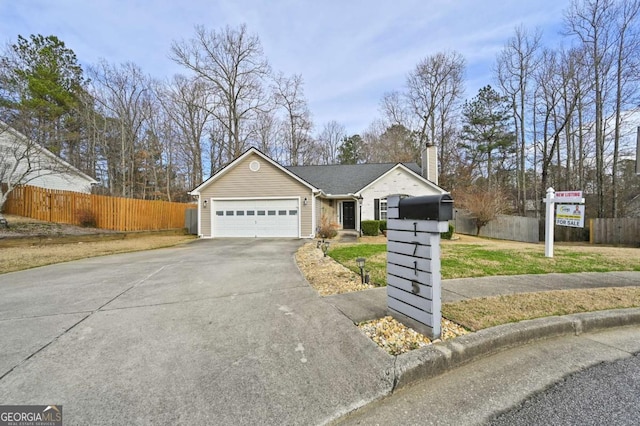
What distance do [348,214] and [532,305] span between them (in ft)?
48.6

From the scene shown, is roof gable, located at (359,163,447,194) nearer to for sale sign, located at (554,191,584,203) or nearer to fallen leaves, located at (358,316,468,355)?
for sale sign, located at (554,191,584,203)

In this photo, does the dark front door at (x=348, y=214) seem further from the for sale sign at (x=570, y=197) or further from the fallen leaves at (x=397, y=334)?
the fallen leaves at (x=397, y=334)

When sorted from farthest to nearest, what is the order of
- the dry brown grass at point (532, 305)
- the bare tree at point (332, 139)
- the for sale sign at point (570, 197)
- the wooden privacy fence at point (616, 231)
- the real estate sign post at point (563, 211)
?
the bare tree at point (332, 139)
the wooden privacy fence at point (616, 231)
the real estate sign post at point (563, 211)
the for sale sign at point (570, 197)
the dry brown grass at point (532, 305)

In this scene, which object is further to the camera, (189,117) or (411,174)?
(189,117)

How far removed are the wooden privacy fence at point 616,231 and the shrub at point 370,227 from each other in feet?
40.7

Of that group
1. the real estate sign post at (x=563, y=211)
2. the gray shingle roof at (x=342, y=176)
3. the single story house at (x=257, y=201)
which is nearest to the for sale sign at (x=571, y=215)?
the real estate sign post at (x=563, y=211)

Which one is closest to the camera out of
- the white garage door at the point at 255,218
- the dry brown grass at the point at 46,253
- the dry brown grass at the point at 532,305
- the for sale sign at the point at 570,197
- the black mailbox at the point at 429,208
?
the black mailbox at the point at 429,208

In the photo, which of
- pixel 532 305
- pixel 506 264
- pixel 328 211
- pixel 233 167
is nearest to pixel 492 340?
pixel 532 305

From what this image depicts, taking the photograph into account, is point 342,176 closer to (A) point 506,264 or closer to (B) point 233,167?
(B) point 233,167

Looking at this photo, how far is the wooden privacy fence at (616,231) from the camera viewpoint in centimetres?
1385

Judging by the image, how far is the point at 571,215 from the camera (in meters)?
8.41

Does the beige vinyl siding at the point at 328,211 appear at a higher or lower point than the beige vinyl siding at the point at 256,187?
lower

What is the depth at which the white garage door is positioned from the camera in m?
14.3

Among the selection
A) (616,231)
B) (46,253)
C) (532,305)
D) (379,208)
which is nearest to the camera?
(532,305)
